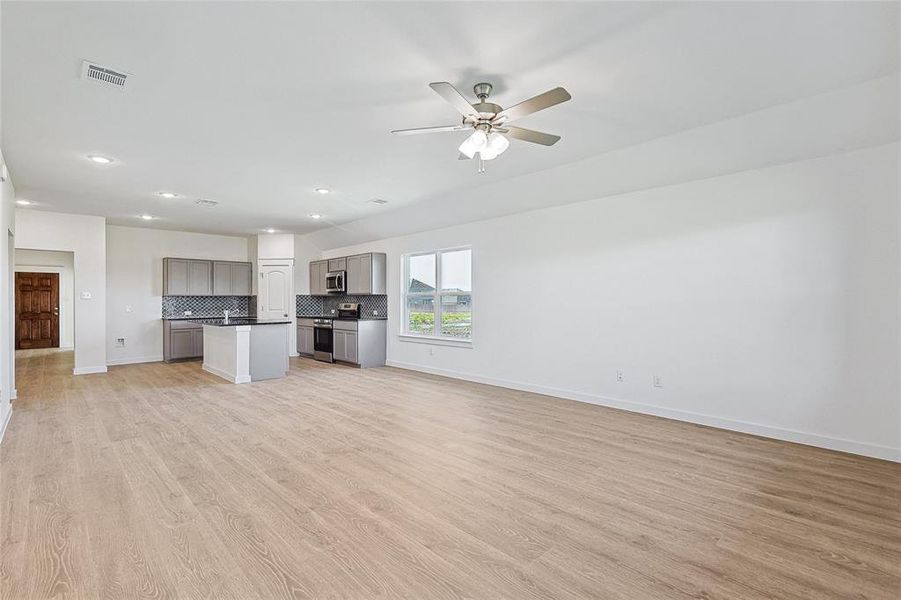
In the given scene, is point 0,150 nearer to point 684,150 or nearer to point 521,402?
point 521,402

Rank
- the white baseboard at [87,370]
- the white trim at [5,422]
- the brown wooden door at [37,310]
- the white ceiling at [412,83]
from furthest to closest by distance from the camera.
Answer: the brown wooden door at [37,310]
the white baseboard at [87,370]
the white trim at [5,422]
the white ceiling at [412,83]

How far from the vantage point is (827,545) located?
7.33 ft

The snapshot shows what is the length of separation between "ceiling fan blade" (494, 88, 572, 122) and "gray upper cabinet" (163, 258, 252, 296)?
8450 millimetres

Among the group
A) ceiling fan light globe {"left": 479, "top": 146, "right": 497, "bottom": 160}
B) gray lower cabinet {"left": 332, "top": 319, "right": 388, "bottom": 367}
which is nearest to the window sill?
gray lower cabinet {"left": 332, "top": 319, "right": 388, "bottom": 367}

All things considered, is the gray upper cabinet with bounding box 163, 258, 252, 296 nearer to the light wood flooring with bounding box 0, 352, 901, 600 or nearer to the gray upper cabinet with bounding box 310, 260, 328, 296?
the gray upper cabinet with bounding box 310, 260, 328, 296

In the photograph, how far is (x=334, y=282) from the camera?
911cm

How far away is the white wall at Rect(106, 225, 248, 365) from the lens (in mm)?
8547

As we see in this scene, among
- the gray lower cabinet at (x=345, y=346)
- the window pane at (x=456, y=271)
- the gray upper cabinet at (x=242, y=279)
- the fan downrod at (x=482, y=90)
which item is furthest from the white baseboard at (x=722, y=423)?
the gray upper cabinet at (x=242, y=279)

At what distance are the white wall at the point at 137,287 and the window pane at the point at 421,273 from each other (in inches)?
202

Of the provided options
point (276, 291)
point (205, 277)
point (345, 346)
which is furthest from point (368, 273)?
point (205, 277)

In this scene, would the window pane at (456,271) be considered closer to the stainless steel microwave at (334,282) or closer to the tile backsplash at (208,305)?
the stainless steel microwave at (334,282)

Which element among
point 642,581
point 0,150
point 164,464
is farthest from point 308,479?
point 0,150

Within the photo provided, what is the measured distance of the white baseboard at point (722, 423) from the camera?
3.49 metres

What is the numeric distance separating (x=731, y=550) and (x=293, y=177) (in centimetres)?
519
